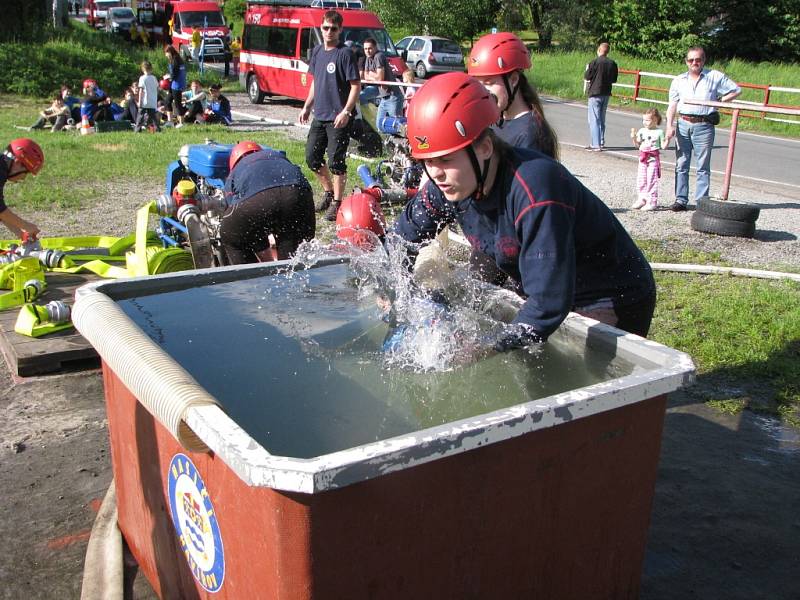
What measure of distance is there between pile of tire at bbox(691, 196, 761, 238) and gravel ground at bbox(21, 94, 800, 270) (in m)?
0.08

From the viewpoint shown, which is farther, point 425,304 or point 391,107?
point 391,107

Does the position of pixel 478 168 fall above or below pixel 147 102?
above

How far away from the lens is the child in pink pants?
32.3 feet

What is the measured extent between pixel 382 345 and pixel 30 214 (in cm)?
734

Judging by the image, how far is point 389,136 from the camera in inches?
437

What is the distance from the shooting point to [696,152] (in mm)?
9836

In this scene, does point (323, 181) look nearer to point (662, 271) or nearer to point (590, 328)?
point (662, 271)

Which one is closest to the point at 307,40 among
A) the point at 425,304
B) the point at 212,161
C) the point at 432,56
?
the point at 432,56

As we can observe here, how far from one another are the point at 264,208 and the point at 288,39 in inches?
662

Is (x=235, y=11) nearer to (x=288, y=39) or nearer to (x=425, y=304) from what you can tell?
(x=288, y=39)

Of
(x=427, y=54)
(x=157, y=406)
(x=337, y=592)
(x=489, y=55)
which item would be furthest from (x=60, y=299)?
(x=427, y=54)

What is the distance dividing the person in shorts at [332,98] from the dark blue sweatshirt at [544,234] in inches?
213

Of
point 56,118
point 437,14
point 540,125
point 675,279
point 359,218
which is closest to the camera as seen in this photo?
point 540,125

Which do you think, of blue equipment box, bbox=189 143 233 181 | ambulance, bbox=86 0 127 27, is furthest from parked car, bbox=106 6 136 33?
blue equipment box, bbox=189 143 233 181
